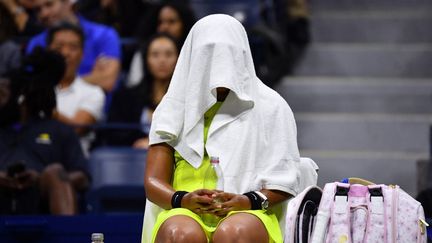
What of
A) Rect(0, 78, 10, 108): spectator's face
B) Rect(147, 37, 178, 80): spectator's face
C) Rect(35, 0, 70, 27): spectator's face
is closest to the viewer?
Rect(0, 78, 10, 108): spectator's face

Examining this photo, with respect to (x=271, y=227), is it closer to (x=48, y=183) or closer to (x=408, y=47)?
(x=48, y=183)

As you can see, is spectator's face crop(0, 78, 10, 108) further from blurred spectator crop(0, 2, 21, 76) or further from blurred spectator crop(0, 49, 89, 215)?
blurred spectator crop(0, 2, 21, 76)

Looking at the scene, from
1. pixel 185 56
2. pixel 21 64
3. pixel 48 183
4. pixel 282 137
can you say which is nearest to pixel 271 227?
pixel 282 137

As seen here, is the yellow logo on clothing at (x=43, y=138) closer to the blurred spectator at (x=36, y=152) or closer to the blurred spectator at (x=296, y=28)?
the blurred spectator at (x=36, y=152)

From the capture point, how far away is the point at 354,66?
991cm

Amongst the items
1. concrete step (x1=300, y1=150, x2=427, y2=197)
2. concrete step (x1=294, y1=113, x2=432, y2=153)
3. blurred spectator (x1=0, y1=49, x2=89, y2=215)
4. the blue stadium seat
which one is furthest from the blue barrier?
concrete step (x1=294, y1=113, x2=432, y2=153)

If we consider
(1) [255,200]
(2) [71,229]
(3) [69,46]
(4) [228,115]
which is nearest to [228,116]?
(4) [228,115]

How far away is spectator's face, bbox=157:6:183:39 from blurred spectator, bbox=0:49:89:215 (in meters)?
1.13

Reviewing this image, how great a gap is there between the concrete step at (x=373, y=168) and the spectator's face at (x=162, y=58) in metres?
1.08

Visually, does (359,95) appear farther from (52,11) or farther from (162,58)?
(52,11)

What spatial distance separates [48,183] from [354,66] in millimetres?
3043

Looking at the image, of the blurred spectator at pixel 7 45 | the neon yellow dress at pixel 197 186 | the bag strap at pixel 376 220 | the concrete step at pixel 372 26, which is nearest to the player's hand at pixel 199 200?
the neon yellow dress at pixel 197 186

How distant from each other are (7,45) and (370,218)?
14.3 ft

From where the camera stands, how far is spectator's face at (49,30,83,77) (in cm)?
908
